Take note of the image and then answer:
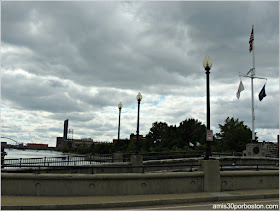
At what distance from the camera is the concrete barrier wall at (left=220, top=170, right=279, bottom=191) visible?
1296cm

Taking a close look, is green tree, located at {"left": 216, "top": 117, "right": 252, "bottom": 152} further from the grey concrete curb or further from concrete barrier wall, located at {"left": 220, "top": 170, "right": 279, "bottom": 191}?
the grey concrete curb

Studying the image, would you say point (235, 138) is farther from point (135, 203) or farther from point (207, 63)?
point (135, 203)

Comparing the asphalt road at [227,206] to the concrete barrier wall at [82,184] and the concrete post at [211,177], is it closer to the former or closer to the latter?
the concrete post at [211,177]

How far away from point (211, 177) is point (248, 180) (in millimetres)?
2117

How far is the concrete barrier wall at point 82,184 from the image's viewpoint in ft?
35.9

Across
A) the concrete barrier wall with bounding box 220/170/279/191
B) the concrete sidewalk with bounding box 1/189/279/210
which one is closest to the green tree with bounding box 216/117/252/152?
the concrete barrier wall with bounding box 220/170/279/191

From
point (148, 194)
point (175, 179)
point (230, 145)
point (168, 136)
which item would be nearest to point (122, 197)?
point (148, 194)

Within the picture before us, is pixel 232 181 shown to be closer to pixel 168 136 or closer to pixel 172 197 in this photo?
pixel 172 197

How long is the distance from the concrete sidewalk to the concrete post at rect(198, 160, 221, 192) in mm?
591

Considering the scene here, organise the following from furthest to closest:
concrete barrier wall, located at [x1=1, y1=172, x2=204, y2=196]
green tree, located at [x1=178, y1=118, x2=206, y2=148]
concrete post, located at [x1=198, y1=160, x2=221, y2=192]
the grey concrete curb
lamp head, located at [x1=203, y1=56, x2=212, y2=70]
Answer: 1. green tree, located at [x1=178, y1=118, x2=206, y2=148]
2. lamp head, located at [x1=203, y1=56, x2=212, y2=70]
3. concrete post, located at [x1=198, y1=160, x2=221, y2=192]
4. concrete barrier wall, located at [x1=1, y1=172, x2=204, y2=196]
5. the grey concrete curb

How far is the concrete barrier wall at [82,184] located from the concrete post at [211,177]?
187 centimetres

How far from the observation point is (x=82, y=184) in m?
11.1

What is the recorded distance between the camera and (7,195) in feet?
35.5

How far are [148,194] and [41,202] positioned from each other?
13.8 ft
